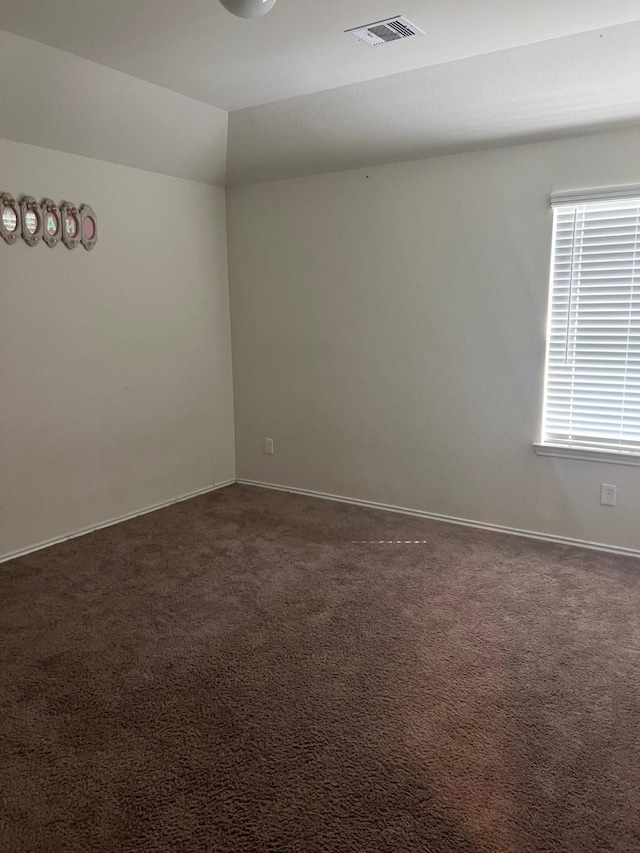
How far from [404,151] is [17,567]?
10.5 feet

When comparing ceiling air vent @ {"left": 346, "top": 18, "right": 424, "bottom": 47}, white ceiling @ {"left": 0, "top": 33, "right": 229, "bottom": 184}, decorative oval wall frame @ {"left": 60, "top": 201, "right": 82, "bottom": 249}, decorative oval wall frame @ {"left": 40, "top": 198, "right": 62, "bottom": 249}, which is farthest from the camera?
decorative oval wall frame @ {"left": 60, "top": 201, "right": 82, "bottom": 249}

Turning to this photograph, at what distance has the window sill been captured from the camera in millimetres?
3506

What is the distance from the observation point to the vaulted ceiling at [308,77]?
255 centimetres

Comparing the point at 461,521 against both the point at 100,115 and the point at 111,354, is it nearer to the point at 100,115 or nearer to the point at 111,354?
the point at 111,354

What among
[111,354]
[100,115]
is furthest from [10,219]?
[111,354]

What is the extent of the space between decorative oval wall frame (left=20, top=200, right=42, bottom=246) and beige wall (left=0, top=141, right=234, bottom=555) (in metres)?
0.06

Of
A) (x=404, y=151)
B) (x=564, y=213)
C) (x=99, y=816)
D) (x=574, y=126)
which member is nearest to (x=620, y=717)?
(x=99, y=816)

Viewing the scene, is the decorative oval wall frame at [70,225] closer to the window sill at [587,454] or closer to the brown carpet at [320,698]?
the brown carpet at [320,698]

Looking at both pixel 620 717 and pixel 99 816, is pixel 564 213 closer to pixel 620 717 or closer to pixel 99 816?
pixel 620 717

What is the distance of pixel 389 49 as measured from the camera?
2885 mm

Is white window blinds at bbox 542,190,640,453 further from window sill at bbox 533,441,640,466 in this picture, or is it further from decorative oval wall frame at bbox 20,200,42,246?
decorative oval wall frame at bbox 20,200,42,246

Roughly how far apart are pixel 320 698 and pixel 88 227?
9.59 feet

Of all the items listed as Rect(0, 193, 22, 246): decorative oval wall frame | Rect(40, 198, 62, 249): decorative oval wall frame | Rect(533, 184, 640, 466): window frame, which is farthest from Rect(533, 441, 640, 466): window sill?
Rect(0, 193, 22, 246): decorative oval wall frame

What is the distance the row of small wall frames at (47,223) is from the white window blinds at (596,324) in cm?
264
